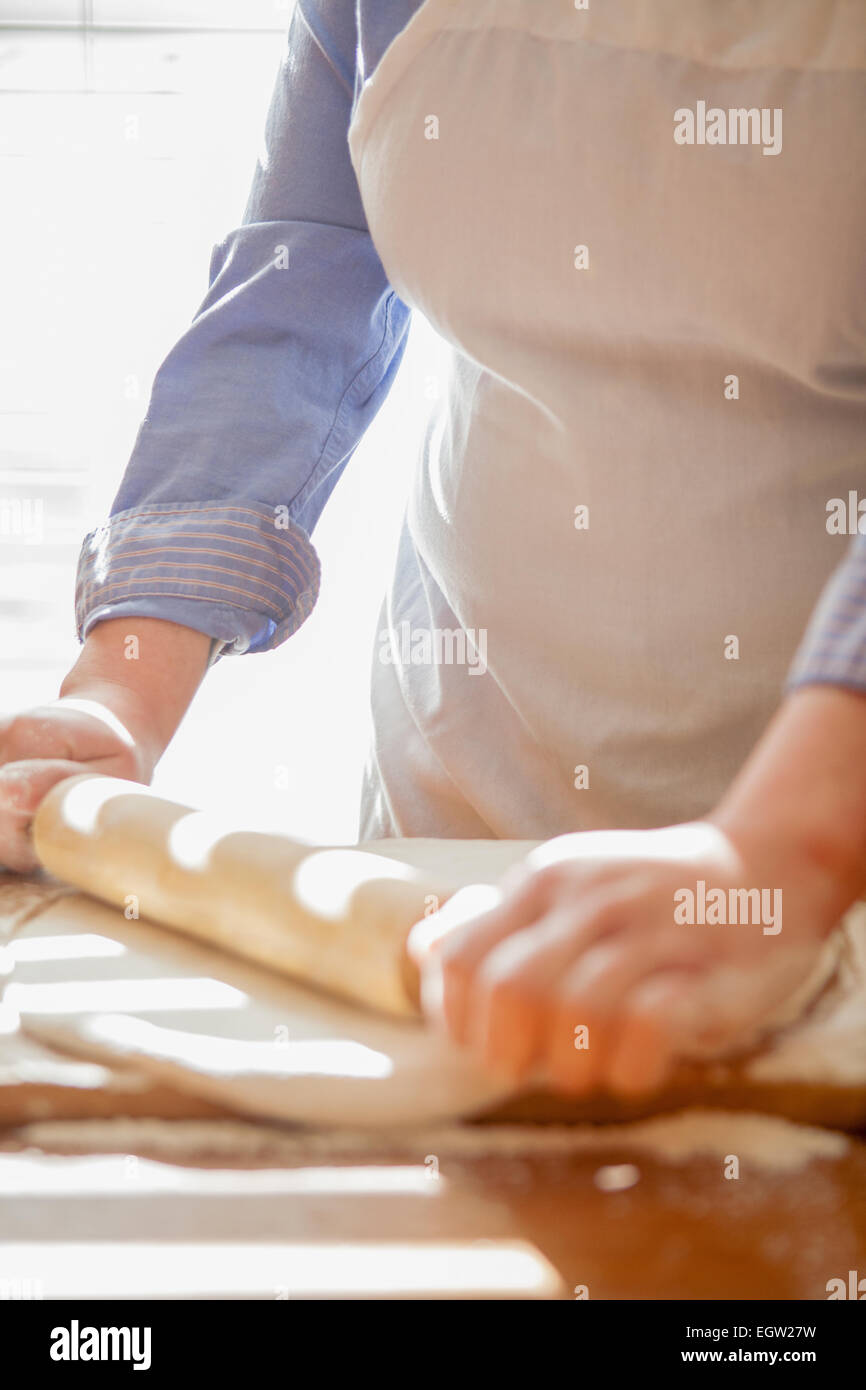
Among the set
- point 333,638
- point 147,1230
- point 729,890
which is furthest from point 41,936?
point 333,638

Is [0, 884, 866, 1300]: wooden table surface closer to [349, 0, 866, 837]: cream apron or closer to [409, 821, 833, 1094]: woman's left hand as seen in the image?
[409, 821, 833, 1094]: woman's left hand

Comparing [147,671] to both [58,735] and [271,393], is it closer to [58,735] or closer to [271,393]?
[58,735]

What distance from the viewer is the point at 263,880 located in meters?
0.62

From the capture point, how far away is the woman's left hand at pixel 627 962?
16.0 inches

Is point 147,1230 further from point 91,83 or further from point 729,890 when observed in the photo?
point 91,83

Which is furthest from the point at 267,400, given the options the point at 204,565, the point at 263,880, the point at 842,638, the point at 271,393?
the point at 842,638

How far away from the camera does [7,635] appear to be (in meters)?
4.15

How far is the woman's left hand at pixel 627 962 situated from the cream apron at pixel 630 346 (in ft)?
1.28

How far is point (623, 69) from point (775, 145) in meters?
0.12

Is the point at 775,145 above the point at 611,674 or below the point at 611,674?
above

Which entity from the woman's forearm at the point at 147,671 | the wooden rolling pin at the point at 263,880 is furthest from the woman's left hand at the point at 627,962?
the woman's forearm at the point at 147,671

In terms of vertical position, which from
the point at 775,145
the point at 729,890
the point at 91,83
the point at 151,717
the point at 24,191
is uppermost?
the point at 91,83

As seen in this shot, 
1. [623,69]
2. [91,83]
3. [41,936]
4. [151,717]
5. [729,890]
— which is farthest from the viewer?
[91,83]

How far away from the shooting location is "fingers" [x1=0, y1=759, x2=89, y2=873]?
77 centimetres
